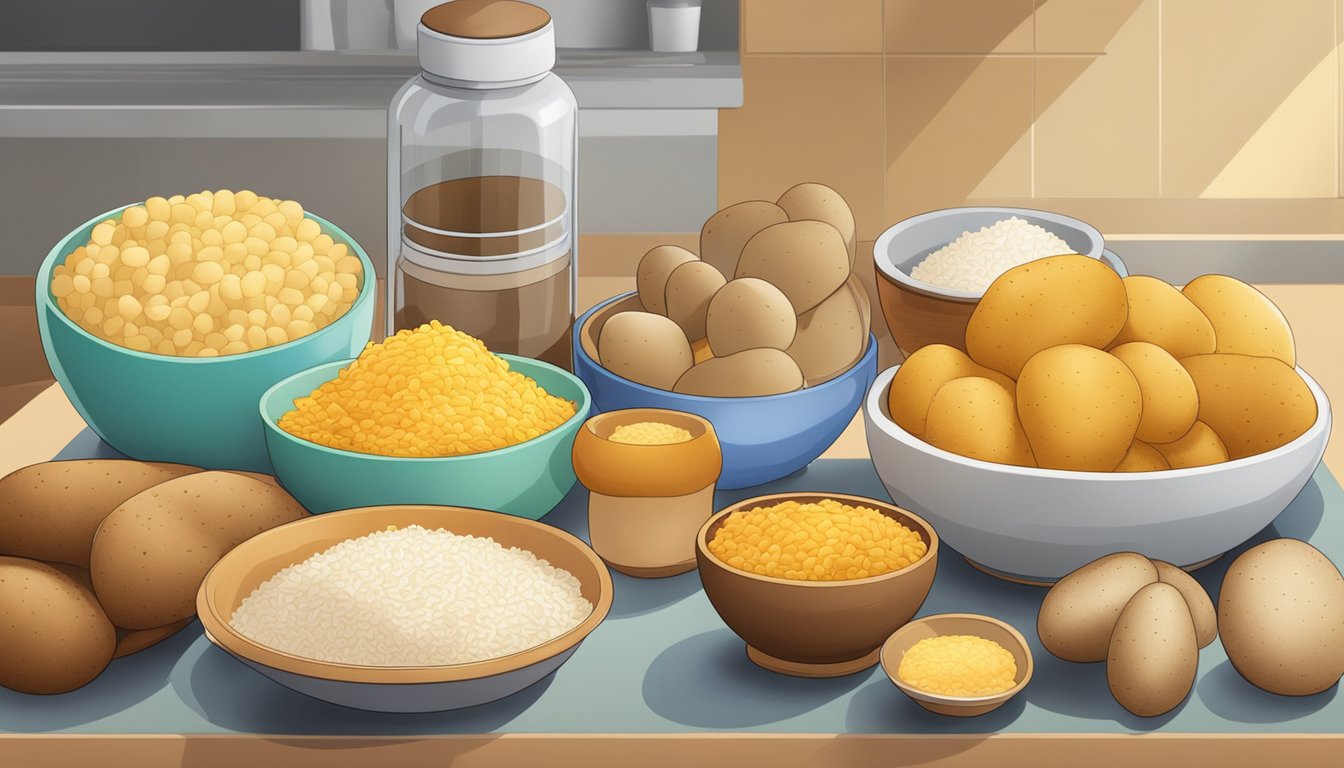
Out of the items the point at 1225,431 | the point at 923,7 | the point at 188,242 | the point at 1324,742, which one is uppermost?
the point at 923,7

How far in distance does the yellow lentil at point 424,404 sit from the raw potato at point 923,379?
0.25 meters

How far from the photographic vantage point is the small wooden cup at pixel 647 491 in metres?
0.95

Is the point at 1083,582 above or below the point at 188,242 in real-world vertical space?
below

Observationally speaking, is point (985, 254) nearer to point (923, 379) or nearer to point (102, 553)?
point (923, 379)

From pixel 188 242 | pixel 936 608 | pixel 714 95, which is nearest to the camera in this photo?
pixel 936 608

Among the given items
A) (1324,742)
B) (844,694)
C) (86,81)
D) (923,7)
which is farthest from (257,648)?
(923,7)

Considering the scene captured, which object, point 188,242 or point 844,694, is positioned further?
point 188,242

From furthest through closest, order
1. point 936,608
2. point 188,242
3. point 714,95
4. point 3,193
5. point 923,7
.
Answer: point 923,7 → point 714,95 → point 3,193 → point 188,242 → point 936,608

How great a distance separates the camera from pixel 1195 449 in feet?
3.10

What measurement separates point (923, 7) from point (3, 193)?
6.69 feet

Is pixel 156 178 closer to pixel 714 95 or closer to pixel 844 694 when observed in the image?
pixel 714 95

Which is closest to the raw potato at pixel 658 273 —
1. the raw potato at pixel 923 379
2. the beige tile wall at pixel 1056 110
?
the raw potato at pixel 923 379

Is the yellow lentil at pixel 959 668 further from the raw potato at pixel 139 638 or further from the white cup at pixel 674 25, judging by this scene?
the white cup at pixel 674 25

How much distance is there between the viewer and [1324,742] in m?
0.80
